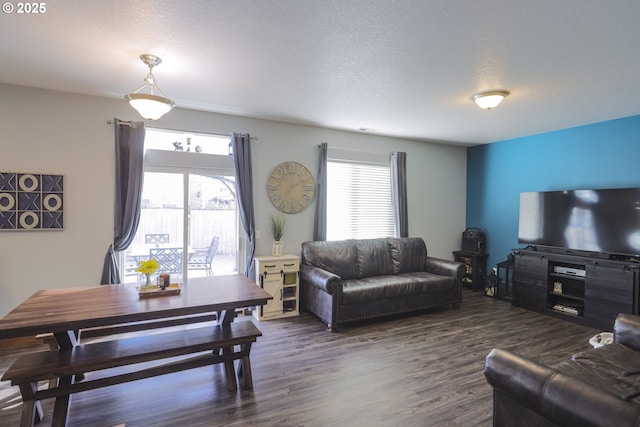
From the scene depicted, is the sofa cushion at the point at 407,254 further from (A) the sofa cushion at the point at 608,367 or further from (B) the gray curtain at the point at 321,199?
(A) the sofa cushion at the point at 608,367

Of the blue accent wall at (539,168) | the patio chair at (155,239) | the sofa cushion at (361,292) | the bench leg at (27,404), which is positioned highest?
the blue accent wall at (539,168)

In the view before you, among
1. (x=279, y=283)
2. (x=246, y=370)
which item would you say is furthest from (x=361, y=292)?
(x=246, y=370)

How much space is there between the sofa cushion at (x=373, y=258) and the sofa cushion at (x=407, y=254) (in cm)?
10

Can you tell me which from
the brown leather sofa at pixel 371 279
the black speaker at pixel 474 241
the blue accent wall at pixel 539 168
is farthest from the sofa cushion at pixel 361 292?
the blue accent wall at pixel 539 168

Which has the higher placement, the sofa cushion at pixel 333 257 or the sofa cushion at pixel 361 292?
the sofa cushion at pixel 333 257

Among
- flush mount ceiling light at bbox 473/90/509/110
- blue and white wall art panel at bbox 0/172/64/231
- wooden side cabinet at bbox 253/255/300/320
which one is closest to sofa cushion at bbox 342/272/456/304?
wooden side cabinet at bbox 253/255/300/320

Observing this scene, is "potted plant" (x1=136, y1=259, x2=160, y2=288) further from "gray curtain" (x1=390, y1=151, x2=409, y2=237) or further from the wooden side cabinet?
"gray curtain" (x1=390, y1=151, x2=409, y2=237)

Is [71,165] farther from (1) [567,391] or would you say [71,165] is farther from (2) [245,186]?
(1) [567,391]

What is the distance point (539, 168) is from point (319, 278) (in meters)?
4.11

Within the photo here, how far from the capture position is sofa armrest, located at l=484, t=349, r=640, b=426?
1.30 meters

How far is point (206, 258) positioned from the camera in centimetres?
447

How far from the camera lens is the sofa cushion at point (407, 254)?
514cm

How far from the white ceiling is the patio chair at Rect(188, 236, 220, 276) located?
6.14ft

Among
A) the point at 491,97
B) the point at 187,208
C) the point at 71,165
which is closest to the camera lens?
the point at 491,97
